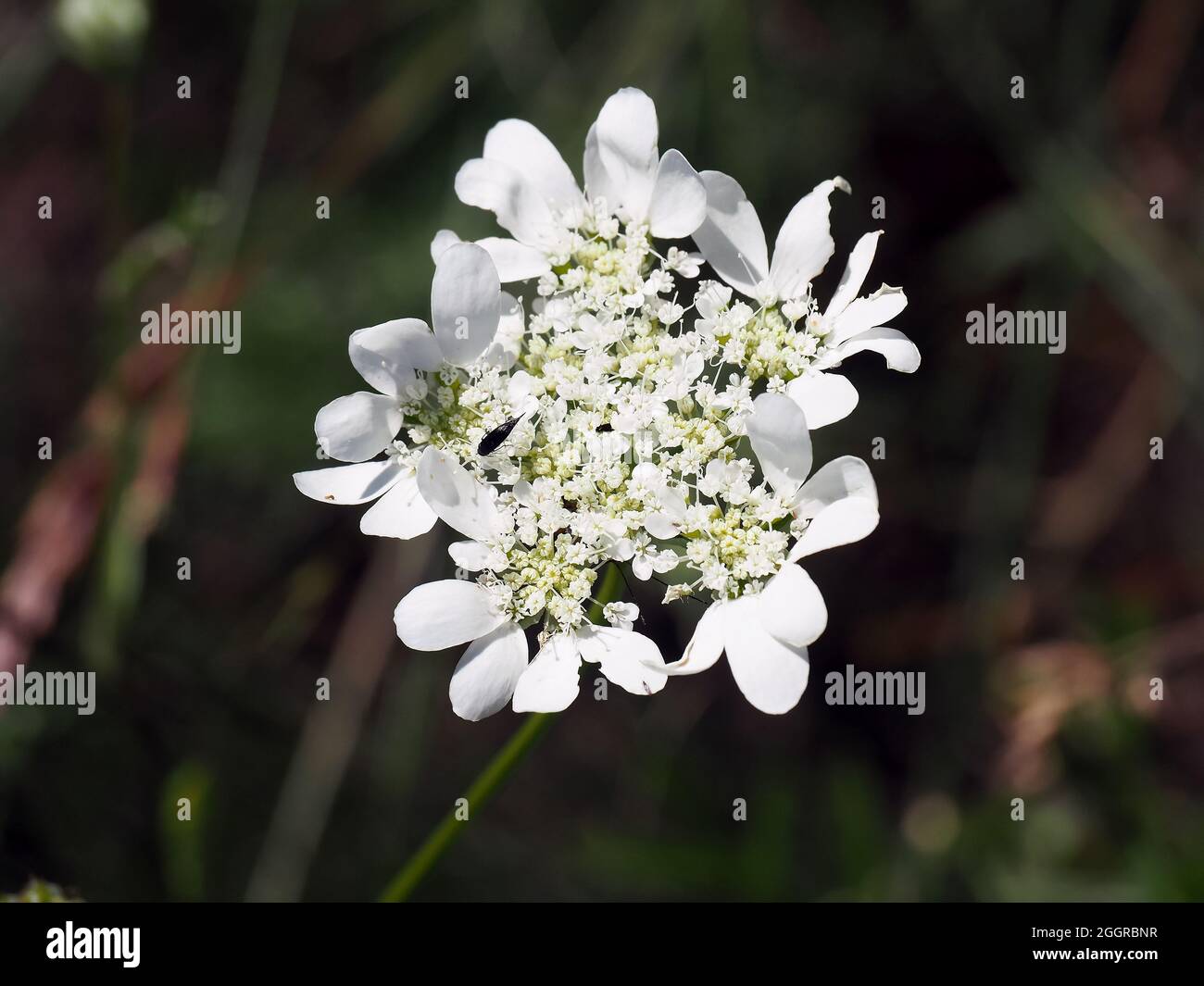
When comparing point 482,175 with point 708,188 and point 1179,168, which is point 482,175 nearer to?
point 708,188

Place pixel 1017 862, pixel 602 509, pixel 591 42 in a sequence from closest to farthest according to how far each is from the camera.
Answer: pixel 602 509 → pixel 1017 862 → pixel 591 42

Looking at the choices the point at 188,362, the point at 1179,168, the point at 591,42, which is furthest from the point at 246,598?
the point at 1179,168

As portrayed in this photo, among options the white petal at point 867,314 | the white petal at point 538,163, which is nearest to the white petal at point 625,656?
the white petal at point 867,314

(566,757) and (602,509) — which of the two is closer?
(602,509)
